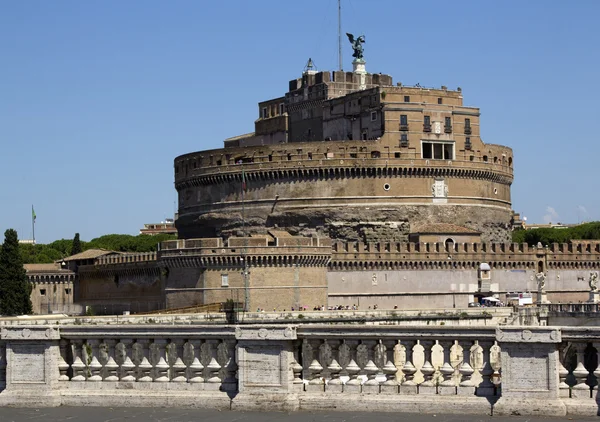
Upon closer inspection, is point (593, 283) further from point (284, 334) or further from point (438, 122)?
point (284, 334)

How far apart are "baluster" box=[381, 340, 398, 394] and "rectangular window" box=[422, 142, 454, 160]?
2502 inches

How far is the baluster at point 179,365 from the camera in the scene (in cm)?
1331

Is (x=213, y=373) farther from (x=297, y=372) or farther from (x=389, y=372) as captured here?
(x=389, y=372)

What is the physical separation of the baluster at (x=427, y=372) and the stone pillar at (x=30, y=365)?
4.02 metres

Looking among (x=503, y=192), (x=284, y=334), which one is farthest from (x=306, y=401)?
(x=503, y=192)

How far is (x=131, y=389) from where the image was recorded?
13484 millimetres

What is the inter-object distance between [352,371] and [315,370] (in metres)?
0.44

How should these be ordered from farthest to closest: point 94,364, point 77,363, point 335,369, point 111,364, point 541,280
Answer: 1. point 541,280
2. point 77,363
3. point 94,364
4. point 111,364
5. point 335,369

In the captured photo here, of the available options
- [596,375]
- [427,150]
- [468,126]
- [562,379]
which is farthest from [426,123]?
[596,375]

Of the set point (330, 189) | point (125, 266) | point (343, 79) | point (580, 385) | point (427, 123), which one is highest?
point (343, 79)

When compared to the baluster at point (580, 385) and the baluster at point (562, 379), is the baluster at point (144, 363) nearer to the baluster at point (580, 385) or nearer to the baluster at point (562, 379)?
the baluster at point (562, 379)

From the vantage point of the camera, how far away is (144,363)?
13.5 m

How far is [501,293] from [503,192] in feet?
38.5

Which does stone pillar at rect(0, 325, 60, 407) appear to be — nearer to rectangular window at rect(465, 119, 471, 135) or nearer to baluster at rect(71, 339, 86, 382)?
baluster at rect(71, 339, 86, 382)
